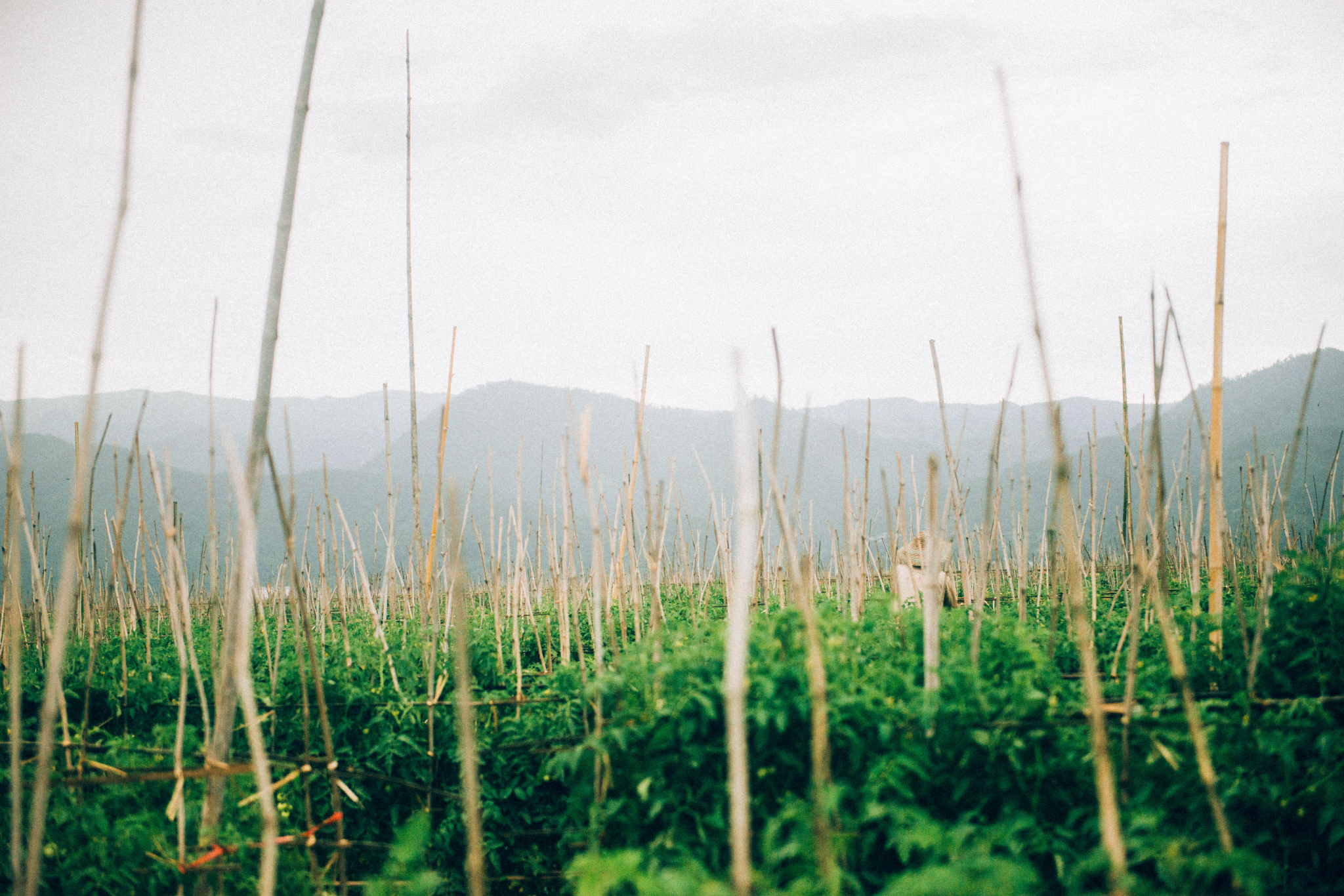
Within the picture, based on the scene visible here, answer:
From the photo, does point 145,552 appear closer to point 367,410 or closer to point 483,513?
point 483,513

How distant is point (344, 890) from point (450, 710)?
1.38 m

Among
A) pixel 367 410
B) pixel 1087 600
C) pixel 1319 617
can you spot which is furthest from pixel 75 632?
pixel 367 410

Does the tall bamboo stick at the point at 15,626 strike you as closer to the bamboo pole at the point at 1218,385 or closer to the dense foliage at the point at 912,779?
the dense foliage at the point at 912,779

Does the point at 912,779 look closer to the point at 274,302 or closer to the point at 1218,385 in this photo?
the point at 1218,385

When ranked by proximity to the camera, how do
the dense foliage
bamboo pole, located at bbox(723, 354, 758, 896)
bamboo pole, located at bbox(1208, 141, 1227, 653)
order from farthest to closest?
bamboo pole, located at bbox(1208, 141, 1227, 653), the dense foliage, bamboo pole, located at bbox(723, 354, 758, 896)

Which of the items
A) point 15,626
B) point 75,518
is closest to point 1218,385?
point 75,518

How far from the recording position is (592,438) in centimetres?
3994

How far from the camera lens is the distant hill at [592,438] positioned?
24.2 m

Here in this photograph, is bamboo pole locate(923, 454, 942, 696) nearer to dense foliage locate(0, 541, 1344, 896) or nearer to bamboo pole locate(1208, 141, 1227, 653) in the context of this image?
dense foliage locate(0, 541, 1344, 896)

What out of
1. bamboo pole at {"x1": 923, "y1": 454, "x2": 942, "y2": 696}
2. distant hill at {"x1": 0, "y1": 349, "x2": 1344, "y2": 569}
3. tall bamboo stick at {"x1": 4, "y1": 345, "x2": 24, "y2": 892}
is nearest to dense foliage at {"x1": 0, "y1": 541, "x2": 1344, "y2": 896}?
bamboo pole at {"x1": 923, "y1": 454, "x2": 942, "y2": 696}

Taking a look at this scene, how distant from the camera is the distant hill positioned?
24203 millimetres

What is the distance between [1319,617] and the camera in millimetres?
1922

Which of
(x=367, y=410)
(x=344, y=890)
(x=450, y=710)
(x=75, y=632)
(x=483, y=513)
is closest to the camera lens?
(x=344, y=890)

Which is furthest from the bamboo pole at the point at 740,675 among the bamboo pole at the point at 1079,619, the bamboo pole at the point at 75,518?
the bamboo pole at the point at 75,518
